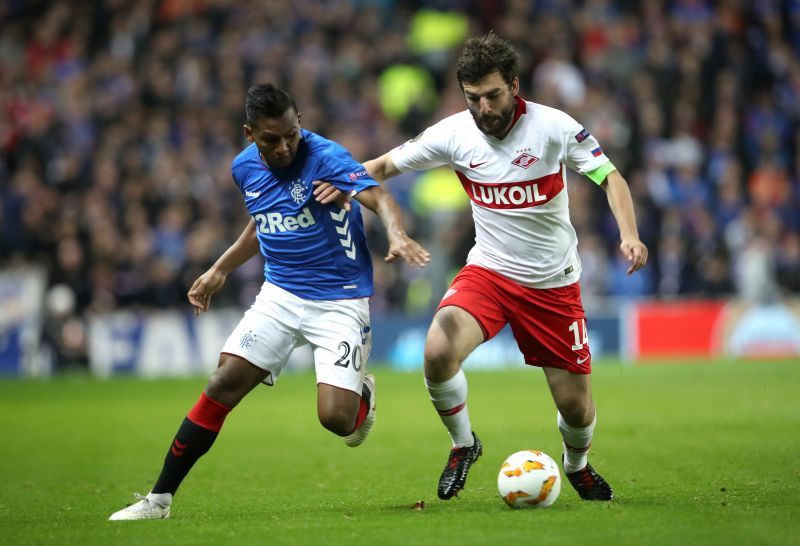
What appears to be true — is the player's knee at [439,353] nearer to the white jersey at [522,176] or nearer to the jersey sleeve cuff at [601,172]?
the white jersey at [522,176]

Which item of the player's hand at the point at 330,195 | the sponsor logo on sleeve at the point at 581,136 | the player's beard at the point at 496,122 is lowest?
the player's hand at the point at 330,195

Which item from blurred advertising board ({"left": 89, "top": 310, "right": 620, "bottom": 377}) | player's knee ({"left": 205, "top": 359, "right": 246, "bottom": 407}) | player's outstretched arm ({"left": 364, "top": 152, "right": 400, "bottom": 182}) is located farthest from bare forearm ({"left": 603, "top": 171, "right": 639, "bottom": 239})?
blurred advertising board ({"left": 89, "top": 310, "right": 620, "bottom": 377})

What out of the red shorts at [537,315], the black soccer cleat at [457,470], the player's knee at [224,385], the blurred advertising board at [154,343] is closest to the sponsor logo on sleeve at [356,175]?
the red shorts at [537,315]

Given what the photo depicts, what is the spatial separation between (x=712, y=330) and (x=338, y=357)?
1376 cm

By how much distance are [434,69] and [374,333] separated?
551 centimetres

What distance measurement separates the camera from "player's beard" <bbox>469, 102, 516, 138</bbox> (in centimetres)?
712

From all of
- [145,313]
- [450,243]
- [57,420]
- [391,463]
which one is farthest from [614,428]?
[145,313]

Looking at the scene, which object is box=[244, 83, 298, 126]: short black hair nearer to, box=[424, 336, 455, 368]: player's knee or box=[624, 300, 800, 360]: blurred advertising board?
box=[424, 336, 455, 368]: player's knee

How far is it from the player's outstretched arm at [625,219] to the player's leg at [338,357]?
1.66 m

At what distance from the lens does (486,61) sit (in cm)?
695

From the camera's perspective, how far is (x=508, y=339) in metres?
19.8

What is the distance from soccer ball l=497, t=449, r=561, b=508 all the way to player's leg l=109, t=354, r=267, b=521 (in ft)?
5.27

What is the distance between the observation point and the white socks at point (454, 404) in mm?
7223

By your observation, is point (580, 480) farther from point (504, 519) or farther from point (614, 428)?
point (614, 428)
